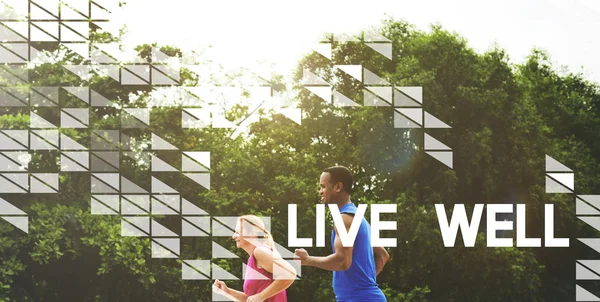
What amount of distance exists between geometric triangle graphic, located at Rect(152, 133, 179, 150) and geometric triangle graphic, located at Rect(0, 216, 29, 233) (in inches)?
141

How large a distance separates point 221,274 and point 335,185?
12326 millimetres

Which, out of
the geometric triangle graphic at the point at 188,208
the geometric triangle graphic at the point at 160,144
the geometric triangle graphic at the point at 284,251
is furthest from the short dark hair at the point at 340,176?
the geometric triangle graphic at the point at 160,144

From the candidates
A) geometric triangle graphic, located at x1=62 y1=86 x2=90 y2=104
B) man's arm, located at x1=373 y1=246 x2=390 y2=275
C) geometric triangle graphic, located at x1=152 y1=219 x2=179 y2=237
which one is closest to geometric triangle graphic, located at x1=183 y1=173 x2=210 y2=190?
geometric triangle graphic, located at x1=152 y1=219 x2=179 y2=237

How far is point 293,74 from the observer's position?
2053 cm

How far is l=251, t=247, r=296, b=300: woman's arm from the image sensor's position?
3.23 m

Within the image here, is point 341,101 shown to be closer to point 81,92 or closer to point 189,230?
point 189,230

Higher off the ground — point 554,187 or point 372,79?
point 372,79

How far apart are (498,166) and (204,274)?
7.39 meters

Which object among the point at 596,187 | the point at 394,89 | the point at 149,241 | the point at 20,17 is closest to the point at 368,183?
the point at 394,89

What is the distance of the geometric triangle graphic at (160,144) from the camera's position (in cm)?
1719

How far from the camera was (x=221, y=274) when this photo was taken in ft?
51.1

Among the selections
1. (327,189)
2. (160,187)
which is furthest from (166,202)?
(327,189)

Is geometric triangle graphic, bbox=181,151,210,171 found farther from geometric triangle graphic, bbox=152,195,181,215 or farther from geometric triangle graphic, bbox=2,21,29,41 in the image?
geometric triangle graphic, bbox=2,21,29,41

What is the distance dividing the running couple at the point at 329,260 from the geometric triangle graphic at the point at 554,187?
16.5 m
